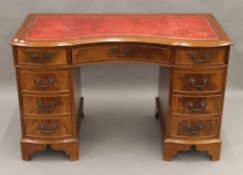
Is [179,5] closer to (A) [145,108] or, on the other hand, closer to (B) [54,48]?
(A) [145,108]

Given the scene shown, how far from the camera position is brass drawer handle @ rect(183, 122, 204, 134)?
9.51 ft

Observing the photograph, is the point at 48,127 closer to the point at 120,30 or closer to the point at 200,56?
the point at 120,30

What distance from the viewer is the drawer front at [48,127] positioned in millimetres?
2887

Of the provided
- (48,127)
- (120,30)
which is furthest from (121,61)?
(48,127)

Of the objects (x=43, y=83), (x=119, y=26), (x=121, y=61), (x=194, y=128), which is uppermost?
(x=119, y=26)

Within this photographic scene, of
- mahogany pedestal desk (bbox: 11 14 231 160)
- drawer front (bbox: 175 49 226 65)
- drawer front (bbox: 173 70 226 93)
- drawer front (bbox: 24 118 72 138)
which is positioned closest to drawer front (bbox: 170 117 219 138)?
mahogany pedestal desk (bbox: 11 14 231 160)

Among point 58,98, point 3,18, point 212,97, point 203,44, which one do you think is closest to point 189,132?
point 212,97

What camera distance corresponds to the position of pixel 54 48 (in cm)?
268

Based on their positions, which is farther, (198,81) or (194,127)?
(194,127)

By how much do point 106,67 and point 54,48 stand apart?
1126 millimetres

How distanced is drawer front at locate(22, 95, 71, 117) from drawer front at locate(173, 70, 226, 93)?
627 millimetres

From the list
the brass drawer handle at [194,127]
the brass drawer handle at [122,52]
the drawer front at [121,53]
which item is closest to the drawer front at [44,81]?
the drawer front at [121,53]

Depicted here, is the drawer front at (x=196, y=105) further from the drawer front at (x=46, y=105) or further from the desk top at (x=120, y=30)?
the drawer front at (x=46, y=105)

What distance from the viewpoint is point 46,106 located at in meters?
2.84
